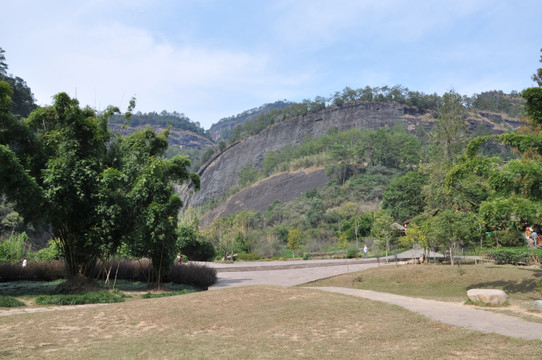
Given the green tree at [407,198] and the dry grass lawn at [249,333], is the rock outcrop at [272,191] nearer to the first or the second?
the green tree at [407,198]

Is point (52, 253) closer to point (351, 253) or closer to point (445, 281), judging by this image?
point (445, 281)

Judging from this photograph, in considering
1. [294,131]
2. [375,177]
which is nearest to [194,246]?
[375,177]

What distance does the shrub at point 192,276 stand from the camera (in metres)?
15.9

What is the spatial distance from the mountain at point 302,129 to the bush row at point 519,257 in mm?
59518

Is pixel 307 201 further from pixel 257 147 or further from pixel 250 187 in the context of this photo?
pixel 257 147

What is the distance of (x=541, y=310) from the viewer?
8.27 m

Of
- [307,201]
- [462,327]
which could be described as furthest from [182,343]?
[307,201]

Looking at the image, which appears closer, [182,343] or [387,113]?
[182,343]

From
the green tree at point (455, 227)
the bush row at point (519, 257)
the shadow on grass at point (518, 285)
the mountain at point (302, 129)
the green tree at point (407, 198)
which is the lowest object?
the shadow on grass at point (518, 285)

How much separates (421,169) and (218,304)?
27.2 metres

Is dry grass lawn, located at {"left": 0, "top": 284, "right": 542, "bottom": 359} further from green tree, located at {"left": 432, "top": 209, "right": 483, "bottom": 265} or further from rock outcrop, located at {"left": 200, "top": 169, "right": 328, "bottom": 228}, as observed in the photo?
rock outcrop, located at {"left": 200, "top": 169, "right": 328, "bottom": 228}

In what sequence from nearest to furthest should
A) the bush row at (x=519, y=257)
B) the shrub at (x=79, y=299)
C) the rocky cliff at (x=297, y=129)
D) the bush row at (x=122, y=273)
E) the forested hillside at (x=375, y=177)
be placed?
the shrub at (x=79, y=299) → the forested hillside at (x=375, y=177) → the bush row at (x=122, y=273) → the bush row at (x=519, y=257) → the rocky cliff at (x=297, y=129)

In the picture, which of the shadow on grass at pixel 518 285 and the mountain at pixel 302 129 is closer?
the shadow on grass at pixel 518 285

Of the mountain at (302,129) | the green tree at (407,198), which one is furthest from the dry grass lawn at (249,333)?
the mountain at (302,129)
